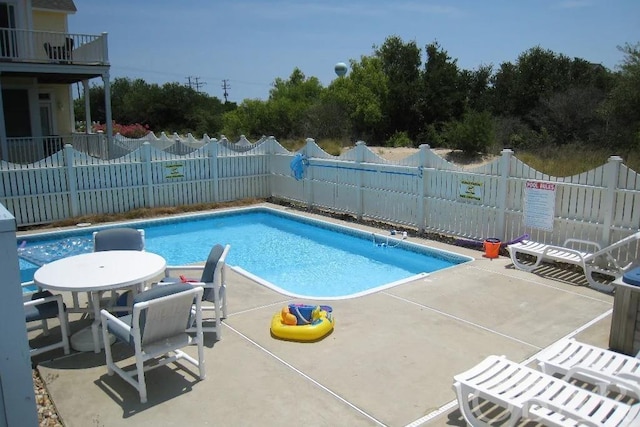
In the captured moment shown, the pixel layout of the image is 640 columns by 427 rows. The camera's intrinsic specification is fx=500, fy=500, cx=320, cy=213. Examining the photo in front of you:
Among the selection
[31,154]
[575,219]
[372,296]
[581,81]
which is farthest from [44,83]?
[581,81]

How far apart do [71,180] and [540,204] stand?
11.1 metres

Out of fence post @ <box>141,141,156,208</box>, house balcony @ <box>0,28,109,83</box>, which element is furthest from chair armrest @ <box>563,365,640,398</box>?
house balcony @ <box>0,28,109,83</box>

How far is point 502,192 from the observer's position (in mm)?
9445

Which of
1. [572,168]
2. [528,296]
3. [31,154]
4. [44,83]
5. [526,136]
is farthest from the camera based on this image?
[526,136]

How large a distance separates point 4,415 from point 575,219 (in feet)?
27.1

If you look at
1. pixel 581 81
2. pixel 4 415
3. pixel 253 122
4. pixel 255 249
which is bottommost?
pixel 255 249

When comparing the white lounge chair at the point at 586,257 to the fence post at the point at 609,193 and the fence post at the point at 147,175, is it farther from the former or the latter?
the fence post at the point at 147,175

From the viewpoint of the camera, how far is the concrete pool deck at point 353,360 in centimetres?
432

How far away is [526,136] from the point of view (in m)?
28.6

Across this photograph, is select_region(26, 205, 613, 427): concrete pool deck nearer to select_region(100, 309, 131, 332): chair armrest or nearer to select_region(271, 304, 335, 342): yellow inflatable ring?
select_region(271, 304, 335, 342): yellow inflatable ring

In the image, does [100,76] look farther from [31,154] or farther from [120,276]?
[120,276]

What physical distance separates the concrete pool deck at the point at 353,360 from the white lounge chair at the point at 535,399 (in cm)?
41

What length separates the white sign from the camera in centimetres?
868

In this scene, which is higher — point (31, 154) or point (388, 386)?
point (31, 154)
